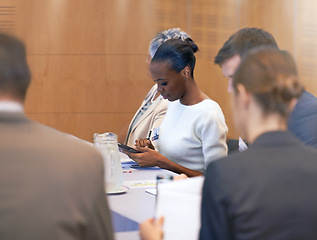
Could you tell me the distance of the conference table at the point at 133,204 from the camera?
5.21 ft

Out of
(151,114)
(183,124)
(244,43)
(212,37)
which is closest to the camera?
(244,43)

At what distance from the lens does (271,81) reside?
1136 mm

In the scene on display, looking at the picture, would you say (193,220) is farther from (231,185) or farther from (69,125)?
(69,125)

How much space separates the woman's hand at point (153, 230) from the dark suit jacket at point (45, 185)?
171mm

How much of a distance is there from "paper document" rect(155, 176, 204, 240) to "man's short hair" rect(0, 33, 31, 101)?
1.54ft

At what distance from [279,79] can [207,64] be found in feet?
15.2

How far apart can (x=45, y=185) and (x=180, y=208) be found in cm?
41

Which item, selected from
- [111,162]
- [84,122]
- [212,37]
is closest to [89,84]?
[84,122]

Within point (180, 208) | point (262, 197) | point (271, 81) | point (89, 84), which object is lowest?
point (89, 84)

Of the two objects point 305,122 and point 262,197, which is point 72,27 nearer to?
point 305,122

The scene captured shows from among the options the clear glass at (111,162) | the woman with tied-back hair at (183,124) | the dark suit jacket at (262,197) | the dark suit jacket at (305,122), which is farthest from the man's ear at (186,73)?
the dark suit jacket at (262,197)

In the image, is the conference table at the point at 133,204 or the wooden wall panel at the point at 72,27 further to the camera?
the wooden wall panel at the point at 72,27

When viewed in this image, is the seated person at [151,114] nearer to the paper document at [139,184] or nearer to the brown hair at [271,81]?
the paper document at [139,184]

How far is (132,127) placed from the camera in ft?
11.0
